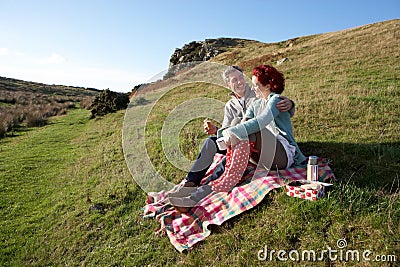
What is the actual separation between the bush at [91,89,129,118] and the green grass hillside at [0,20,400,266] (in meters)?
8.78

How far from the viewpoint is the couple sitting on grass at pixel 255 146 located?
12.7 feet

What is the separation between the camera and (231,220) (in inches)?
148

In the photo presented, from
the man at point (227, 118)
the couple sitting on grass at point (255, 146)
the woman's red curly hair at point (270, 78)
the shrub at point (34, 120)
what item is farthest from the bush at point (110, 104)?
the woman's red curly hair at point (270, 78)

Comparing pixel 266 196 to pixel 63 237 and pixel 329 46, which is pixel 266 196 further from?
pixel 329 46

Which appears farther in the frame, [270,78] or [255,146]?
[270,78]

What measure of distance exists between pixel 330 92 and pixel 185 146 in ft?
17.8

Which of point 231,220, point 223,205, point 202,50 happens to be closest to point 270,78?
point 223,205

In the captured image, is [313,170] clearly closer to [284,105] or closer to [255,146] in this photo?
[255,146]

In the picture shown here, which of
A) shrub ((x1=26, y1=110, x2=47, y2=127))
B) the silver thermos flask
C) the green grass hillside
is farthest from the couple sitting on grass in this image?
shrub ((x1=26, y1=110, x2=47, y2=127))

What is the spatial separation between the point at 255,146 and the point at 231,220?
99cm

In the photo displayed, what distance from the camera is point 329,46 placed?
860 inches

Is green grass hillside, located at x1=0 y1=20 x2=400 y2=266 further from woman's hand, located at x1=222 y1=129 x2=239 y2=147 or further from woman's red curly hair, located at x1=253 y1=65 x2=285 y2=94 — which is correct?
woman's red curly hair, located at x1=253 y1=65 x2=285 y2=94

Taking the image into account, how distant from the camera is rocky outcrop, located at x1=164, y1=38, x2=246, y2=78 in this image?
48841mm

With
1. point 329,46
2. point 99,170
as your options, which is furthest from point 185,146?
point 329,46
